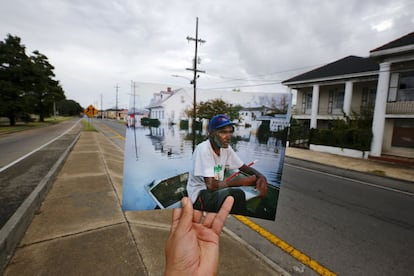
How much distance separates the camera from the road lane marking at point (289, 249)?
2.24m

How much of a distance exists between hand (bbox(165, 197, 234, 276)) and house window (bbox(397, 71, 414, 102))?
1484 cm

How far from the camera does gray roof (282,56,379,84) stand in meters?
13.6

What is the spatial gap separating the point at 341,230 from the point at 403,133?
12.0 m

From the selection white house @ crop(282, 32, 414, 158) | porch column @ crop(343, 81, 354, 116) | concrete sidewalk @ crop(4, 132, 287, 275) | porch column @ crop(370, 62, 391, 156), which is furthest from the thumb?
porch column @ crop(343, 81, 354, 116)

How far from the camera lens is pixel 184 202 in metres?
1.33

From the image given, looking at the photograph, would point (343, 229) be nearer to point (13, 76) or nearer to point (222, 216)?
point (222, 216)

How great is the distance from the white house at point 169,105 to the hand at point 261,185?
88 centimetres

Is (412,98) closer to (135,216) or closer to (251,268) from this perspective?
(251,268)

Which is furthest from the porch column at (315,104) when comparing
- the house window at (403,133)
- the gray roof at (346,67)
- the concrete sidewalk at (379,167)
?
the concrete sidewalk at (379,167)

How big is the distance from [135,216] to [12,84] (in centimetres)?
2948

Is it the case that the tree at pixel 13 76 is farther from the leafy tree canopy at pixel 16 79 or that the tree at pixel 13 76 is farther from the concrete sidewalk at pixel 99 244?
the concrete sidewalk at pixel 99 244

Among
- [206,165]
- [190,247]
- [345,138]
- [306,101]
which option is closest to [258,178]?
[206,165]

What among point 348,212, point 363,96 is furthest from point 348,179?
point 363,96

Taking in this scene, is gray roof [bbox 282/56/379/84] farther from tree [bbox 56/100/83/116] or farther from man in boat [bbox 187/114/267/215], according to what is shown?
tree [bbox 56/100/83/116]
